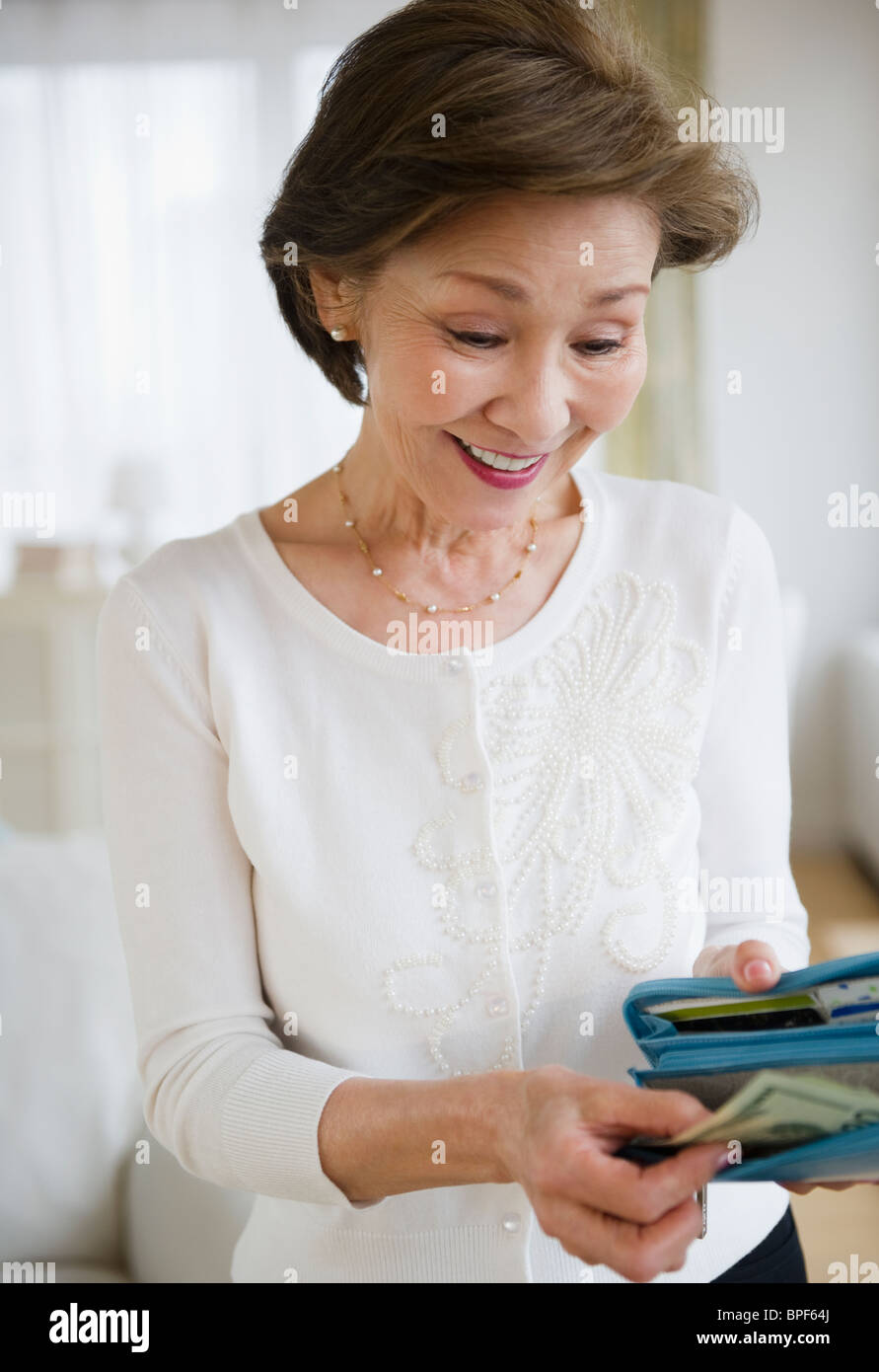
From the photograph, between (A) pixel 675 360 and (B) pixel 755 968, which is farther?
(A) pixel 675 360

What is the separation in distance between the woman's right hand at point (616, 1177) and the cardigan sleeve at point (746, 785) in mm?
321

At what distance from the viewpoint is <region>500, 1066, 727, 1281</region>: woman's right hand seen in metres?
0.64

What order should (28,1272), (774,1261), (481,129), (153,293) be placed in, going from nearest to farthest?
(481,129), (774,1261), (28,1272), (153,293)

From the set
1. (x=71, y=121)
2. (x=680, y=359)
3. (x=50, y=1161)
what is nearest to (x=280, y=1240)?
(x=50, y=1161)

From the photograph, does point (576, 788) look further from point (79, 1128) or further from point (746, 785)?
point (79, 1128)

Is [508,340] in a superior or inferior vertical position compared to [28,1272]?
superior

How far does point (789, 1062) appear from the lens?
654 millimetres

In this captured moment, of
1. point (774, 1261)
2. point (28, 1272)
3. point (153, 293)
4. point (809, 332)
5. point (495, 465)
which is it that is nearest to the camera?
point (495, 465)

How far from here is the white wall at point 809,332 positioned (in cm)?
359

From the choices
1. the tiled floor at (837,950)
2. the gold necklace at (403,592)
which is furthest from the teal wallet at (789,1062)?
the gold necklace at (403,592)

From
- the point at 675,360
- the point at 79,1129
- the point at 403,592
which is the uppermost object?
the point at 675,360

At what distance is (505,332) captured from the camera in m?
0.79

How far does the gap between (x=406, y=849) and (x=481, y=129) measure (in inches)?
18.8
